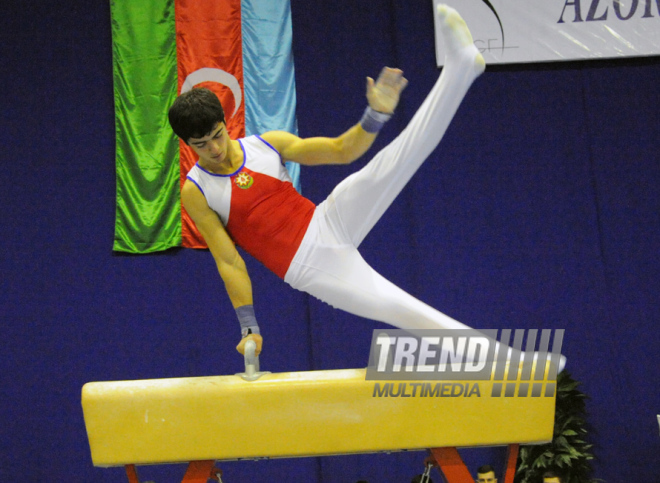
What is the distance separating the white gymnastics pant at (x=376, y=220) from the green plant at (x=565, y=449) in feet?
11.1

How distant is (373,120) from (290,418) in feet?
4.55

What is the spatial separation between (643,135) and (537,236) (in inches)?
64.0

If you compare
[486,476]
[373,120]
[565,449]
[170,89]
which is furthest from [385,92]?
[565,449]

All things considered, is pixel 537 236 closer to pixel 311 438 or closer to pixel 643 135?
pixel 643 135

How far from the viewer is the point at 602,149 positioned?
22.3ft

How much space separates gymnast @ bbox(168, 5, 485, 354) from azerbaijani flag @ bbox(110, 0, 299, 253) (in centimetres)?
310

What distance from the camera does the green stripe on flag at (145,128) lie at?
20.6 ft

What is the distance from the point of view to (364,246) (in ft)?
21.3

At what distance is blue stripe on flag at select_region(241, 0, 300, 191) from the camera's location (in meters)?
6.29

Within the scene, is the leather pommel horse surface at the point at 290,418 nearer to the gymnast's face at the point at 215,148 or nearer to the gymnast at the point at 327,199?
the gymnast at the point at 327,199

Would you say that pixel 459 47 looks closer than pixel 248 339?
Yes

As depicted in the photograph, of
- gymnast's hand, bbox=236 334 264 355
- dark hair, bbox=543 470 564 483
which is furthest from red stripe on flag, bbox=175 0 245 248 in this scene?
dark hair, bbox=543 470 564 483

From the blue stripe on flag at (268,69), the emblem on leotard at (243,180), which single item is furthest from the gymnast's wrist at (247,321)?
the blue stripe on flag at (268,69)

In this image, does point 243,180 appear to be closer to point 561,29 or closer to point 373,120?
point 373,120
